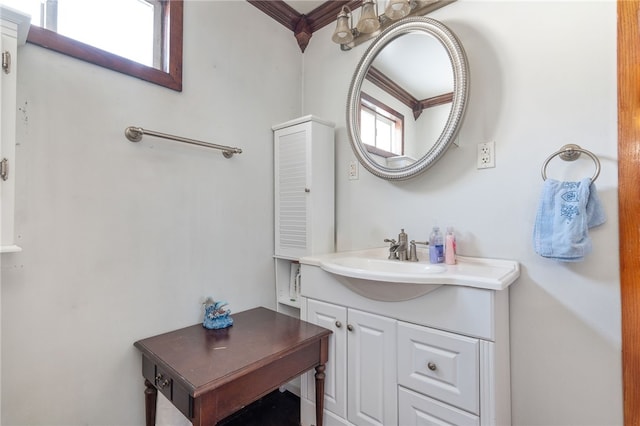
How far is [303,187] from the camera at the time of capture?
176 cm

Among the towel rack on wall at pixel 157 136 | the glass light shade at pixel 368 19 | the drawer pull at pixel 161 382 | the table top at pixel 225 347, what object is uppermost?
the glass light shade at pixel 368 19

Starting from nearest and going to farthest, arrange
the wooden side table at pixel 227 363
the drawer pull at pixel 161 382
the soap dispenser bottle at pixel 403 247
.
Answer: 1. the wooden side table at pixel 227 363
2. the drawer pull at pixel 161 382
3. the soap dispenser bottle at pixel 403 247

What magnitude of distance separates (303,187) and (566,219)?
1218mm

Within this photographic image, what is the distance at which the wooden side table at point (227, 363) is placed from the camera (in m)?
1.04

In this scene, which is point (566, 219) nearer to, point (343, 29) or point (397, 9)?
point (397, 9)

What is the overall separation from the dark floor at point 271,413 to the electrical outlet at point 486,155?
1.61 metres

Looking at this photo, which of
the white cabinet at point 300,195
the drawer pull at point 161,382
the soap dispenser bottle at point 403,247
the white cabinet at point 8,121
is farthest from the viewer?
the white cabinet at point 300,195

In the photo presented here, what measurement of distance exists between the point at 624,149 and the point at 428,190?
71 cm

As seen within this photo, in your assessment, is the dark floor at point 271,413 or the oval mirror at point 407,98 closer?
the oval mirror at point 407,98

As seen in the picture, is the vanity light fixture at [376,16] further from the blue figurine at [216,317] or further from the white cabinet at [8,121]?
the blue figurine at [216,317]

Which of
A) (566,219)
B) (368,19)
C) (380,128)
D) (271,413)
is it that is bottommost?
(271,413)

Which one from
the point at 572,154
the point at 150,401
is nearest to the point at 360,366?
the point at 150,401

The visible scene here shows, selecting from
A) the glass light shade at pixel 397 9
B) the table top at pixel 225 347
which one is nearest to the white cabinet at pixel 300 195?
the table top at pixel 225 347

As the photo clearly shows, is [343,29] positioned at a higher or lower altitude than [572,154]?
higher
